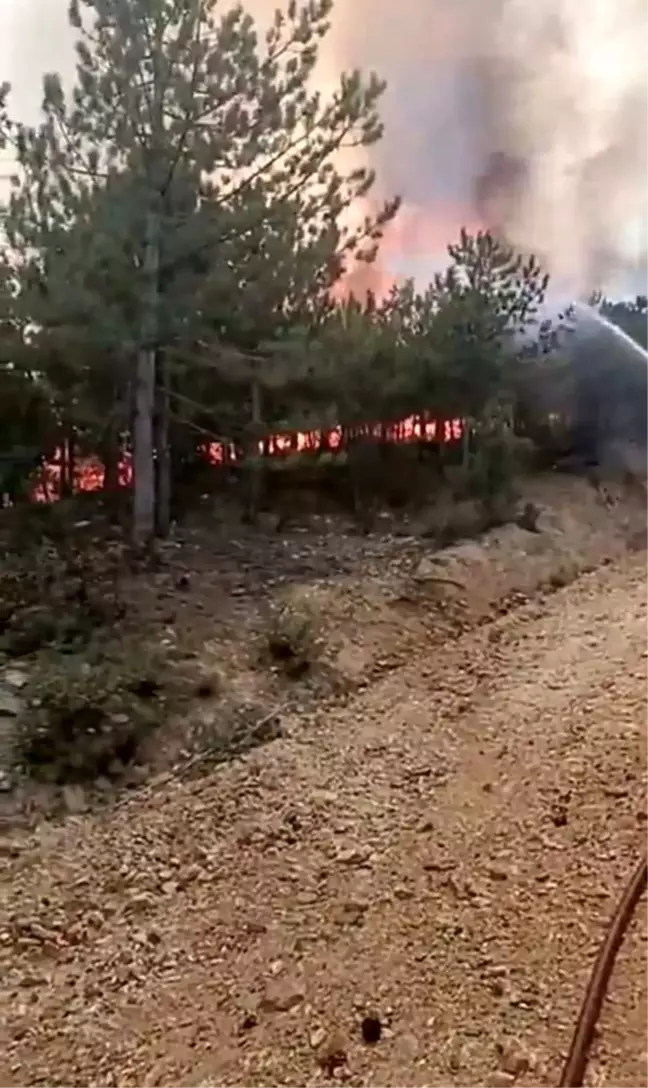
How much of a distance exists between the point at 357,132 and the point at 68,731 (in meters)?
2.17

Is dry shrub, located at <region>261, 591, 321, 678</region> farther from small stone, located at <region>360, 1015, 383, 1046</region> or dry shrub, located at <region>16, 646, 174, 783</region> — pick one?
small stone, located at <region>360, 1015, 383, 1046</region>

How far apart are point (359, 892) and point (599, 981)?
1.52 feet

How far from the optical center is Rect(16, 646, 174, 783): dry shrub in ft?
6.90

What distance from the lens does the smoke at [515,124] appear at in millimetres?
3691

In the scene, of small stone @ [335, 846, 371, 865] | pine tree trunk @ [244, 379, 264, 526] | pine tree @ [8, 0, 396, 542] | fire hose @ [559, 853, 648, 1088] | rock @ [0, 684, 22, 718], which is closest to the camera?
fire hose @ [559, 853, 648, 1088]

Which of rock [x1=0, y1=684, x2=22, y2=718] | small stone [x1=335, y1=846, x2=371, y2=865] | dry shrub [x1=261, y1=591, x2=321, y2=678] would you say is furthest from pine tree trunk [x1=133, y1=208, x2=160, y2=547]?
small stone [x1=335, y1=846, x2=371, y2=865]

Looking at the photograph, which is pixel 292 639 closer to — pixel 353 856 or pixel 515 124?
pixel 353 856

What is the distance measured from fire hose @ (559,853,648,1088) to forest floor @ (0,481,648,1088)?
0.02 metres

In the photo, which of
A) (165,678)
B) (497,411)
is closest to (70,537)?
(165,678)

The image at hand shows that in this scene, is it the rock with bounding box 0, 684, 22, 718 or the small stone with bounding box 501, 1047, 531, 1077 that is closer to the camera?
the small stone with bounding box 501, 1047, 531, 1077

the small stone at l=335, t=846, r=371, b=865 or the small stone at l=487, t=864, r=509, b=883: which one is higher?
the small stone at l=487, t=864, r=509, b=883

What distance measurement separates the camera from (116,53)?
305 cm

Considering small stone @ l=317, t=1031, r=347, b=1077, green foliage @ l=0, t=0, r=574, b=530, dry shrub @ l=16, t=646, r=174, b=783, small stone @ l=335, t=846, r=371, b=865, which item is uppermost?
green foliage @ l=0, t=0, r=574, b=530

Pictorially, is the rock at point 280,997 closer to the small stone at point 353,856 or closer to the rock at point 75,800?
the small stone at point 353,856
